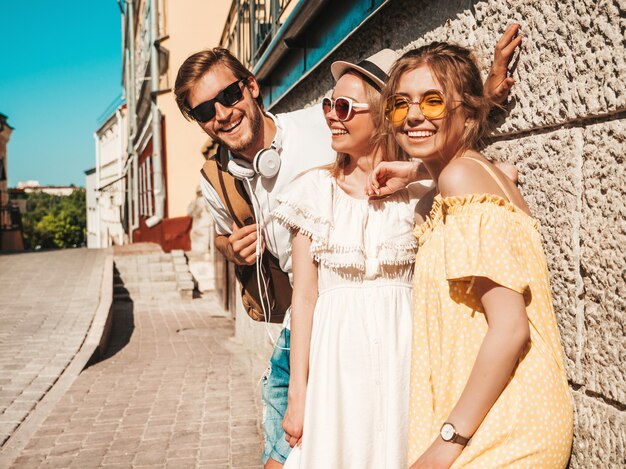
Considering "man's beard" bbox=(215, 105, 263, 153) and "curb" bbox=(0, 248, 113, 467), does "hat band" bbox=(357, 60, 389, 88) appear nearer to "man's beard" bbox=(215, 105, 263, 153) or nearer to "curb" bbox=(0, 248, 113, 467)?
"man's beard" bbox=(215, 105, 263, 153)

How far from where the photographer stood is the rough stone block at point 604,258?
1.78m

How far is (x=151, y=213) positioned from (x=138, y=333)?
44.2 ft

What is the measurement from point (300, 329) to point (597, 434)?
100 centimetres

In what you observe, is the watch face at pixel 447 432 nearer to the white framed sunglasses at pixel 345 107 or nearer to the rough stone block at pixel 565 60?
the rough stone block at pixel 565 60

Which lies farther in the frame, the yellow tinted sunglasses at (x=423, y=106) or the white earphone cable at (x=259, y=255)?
the white earphone cable at (x=259, y=255)

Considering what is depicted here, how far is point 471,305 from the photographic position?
5.55 feet

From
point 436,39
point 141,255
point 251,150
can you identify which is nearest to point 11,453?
point 251,150

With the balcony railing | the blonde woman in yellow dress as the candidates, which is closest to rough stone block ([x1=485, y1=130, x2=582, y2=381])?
the blonde woman in yellow dress

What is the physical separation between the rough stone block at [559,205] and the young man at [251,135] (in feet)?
3.27

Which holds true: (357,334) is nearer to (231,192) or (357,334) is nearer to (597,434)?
(597,434)

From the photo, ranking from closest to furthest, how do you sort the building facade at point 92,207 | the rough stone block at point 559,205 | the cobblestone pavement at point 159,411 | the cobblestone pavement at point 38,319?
the rough stone block at point 559,205 < the cobblestone pavement at point 159,411 < the cobblestone pavement at point 38,319 < the building facade at point 92,207

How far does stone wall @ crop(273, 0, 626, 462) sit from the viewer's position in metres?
1.78

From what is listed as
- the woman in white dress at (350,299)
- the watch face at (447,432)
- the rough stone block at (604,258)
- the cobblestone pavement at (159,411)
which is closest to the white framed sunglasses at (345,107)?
the woman in white dress at (350,299)

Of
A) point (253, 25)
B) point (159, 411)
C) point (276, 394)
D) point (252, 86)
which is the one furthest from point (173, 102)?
point (276, 394)
